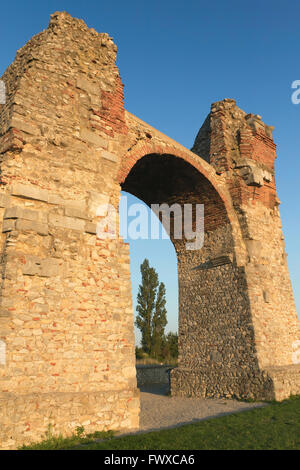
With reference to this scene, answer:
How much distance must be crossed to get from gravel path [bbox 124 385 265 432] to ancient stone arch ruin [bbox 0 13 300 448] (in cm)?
46

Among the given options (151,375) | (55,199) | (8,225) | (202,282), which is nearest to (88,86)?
(55,199)

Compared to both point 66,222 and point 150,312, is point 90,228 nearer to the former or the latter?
point 66,222

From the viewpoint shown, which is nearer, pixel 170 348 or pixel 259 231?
pixel 259 231

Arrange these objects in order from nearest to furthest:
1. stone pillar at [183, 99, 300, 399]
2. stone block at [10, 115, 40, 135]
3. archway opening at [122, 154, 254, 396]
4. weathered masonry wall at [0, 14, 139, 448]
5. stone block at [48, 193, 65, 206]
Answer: weathered masonry wall at [0, 14, 139, 448] < stone block at [10, 115, 40, 135] < stone block at [48, 193, 65, 206] < stone pillar at [183, 99, 300, 399] < archway opening at [122, 154, 254, 396]

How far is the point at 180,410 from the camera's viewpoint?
812 centimetres

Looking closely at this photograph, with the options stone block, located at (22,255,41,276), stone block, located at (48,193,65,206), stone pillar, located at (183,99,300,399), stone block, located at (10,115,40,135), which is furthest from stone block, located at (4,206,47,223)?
stone pillar, located at (183,99,300,399)

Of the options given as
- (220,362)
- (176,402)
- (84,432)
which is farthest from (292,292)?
(84,432)

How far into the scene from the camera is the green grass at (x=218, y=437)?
190 inches

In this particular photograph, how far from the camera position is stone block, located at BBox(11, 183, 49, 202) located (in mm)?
5834

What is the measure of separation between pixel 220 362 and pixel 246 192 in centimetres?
471

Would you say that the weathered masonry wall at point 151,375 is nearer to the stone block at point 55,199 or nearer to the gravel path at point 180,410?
the gravel path at point 180,410

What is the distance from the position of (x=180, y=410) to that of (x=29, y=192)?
5.57 m

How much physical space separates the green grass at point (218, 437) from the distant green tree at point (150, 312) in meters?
17.4

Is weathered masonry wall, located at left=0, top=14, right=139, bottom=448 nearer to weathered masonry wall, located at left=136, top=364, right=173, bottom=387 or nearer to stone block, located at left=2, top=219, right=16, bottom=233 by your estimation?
stone block, located at left=2, top=219, right=16, bottom=233
